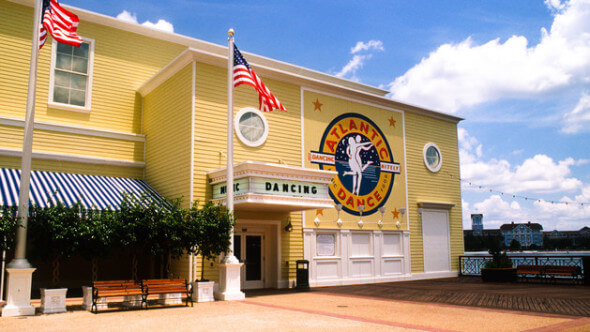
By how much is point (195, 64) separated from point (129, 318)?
30.3 ft

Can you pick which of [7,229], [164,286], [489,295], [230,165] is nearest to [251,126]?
[230,165]

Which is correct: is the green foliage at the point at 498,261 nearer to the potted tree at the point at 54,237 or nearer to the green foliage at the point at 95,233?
the green foliage at the point at 95,233

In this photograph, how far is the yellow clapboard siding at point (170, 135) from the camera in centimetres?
1702

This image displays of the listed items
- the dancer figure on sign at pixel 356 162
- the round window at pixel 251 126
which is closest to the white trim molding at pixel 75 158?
the round window at pixel 251 126

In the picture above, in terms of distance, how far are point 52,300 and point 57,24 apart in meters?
7.02

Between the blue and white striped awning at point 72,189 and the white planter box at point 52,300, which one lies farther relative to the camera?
the blue and white striped awning at point 72,189

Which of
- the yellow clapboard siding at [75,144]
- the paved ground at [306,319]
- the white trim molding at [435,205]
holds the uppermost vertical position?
the yellow clapboard siding at [75,144]

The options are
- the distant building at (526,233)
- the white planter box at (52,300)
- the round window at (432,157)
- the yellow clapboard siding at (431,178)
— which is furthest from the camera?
the distant building at (526,233)

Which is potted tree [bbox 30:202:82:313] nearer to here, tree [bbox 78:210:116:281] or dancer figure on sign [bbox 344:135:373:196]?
tree [bbox 78:210:116:281]

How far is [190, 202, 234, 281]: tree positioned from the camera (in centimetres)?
1421

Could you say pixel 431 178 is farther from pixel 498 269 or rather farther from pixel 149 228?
pixel 149 228

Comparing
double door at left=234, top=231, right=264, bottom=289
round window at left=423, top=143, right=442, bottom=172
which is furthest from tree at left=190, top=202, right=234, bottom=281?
round window at left=423, top=143, right=442, bottom=172

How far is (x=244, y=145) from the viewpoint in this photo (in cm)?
1781

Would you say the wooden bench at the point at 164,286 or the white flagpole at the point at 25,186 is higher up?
the white flagpole at the point at 25,186
